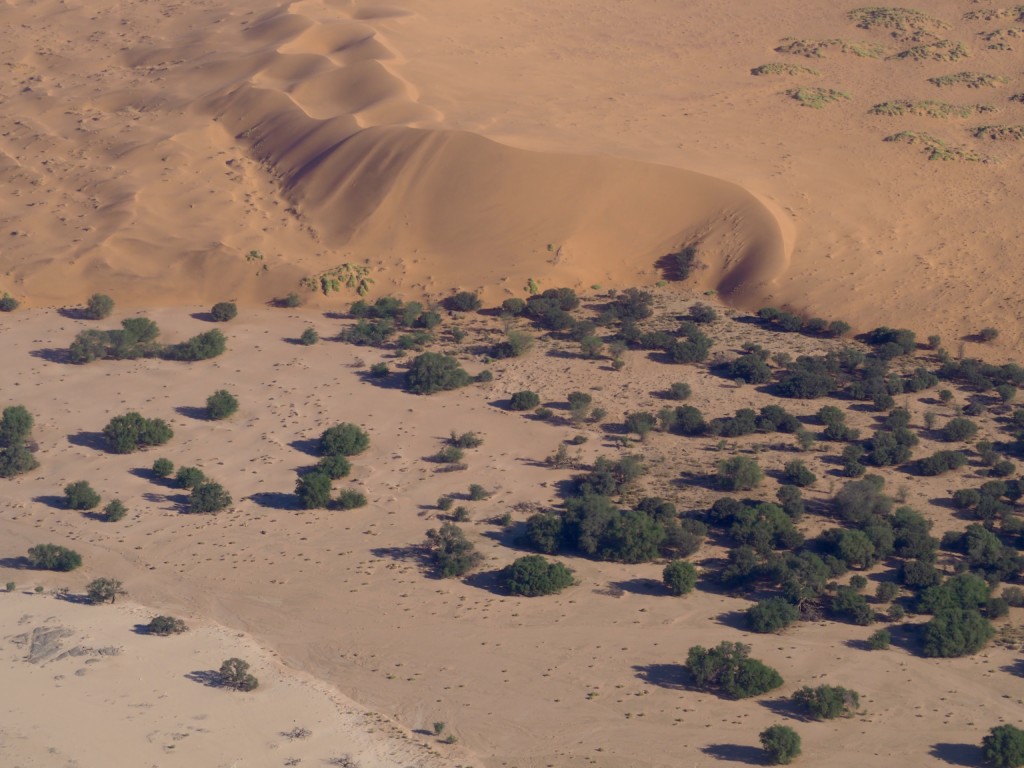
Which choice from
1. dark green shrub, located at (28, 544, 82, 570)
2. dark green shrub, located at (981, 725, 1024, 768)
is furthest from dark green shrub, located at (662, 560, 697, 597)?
dark green shrub, located at (28, 544, 82, 570)

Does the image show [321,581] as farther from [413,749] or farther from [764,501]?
[764,501]

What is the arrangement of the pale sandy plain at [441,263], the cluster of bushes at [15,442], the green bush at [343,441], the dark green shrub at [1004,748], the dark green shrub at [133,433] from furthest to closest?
the dark green shrub at [133,433] → the green bush at [343,441] → the cluster of bushes at [15,442] → the pale sandy plain at [441,263] → the dark green shrub at [1004,748]

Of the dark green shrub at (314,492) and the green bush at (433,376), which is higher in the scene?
the green bush at (433,376)

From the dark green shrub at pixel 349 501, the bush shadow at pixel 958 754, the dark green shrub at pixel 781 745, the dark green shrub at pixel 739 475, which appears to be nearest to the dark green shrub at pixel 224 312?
the dark green shrub at pixel 349 501

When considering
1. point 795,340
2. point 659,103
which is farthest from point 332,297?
point 659,103

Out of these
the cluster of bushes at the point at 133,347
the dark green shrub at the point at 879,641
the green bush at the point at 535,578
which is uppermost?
the cluster of bushes at the point at 133,347

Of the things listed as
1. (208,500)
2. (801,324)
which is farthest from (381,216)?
(208,500)

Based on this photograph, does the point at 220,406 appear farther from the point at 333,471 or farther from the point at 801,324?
the point at 801,324

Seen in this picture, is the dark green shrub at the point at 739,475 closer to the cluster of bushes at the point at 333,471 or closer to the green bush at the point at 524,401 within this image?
the green bush at the point at 524,401
